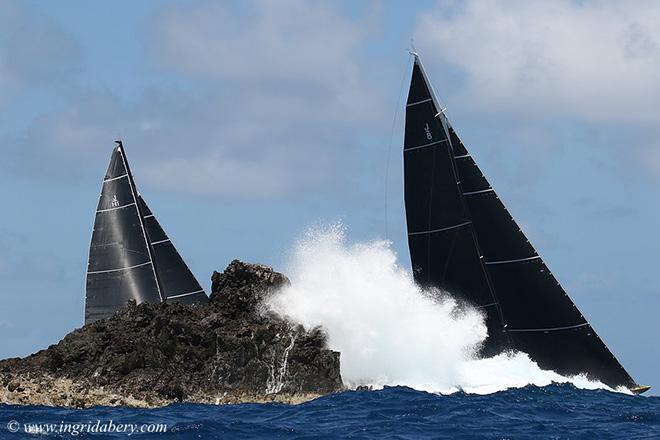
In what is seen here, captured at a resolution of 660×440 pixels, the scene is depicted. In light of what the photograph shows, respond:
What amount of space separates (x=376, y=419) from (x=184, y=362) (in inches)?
350

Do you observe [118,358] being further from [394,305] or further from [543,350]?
[543,350]

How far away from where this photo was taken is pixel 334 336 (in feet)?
123

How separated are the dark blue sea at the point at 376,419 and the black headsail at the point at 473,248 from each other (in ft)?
20.9

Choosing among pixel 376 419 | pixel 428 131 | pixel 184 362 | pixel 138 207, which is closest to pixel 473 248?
pixel 428 131

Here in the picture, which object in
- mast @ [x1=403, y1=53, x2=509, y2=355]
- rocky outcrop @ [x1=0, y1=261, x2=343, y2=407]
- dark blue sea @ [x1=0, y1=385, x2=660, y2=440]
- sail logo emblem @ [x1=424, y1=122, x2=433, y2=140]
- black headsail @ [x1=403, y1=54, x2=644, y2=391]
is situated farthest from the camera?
sail logo emblem @ [x1=424, y1=122, x2=433, y2=140]

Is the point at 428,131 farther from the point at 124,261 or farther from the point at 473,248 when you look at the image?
the point at 124,261

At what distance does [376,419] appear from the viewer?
26.9 m

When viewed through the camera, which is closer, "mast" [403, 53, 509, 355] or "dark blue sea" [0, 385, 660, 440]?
"dark blue sea" [0, 385, 660, 440]

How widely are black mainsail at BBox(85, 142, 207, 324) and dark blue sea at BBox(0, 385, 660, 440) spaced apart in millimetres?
14906

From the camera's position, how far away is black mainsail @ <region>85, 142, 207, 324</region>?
46.1 m

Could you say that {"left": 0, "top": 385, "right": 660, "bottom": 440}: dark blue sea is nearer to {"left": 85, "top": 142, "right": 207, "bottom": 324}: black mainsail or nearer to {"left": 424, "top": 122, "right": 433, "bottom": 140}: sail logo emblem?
{"left": 424, "top": 122, "right": 433, "bottom": 140}: sail logo emblem

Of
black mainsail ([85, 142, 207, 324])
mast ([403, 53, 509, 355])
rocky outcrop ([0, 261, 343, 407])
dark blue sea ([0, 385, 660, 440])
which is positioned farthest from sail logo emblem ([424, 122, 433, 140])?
black mainsail ([85, 142, 207, 324])

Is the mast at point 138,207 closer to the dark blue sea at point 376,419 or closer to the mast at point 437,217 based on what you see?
the mast at point 437,217

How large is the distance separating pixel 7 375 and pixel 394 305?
12451 mm
